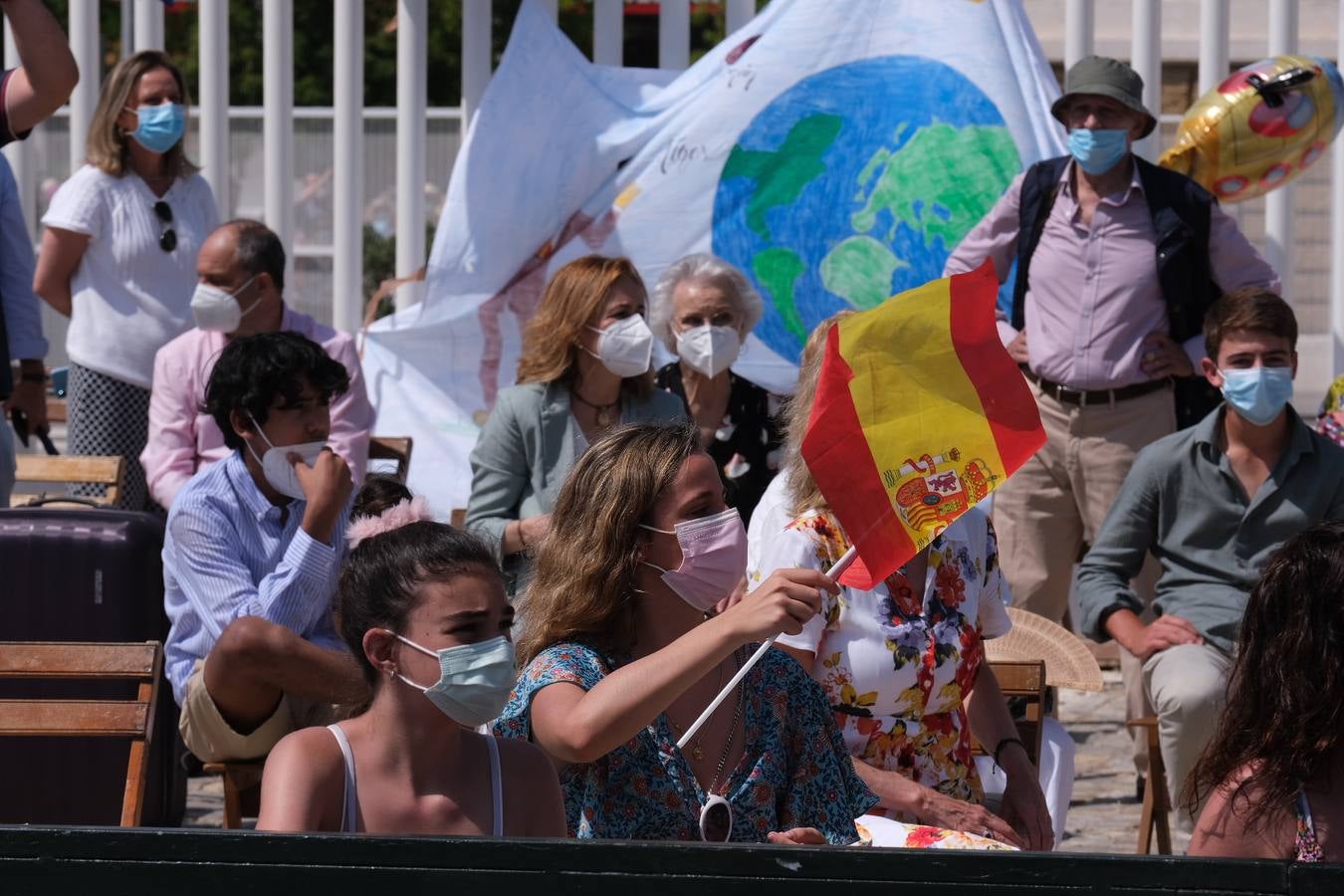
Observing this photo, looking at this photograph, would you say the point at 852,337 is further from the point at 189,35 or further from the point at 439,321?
the point at 189,35

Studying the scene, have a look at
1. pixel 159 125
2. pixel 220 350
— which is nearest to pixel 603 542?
pixel 220 350

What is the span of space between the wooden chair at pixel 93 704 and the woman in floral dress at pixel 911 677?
1431 mm

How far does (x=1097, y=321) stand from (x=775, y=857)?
15.4ft

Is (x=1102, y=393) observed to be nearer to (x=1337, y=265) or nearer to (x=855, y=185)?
(x=855, y=185)

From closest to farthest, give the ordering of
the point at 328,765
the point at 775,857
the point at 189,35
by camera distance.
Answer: the point at 775,857 < the point at 328,765 < the point at 189,35

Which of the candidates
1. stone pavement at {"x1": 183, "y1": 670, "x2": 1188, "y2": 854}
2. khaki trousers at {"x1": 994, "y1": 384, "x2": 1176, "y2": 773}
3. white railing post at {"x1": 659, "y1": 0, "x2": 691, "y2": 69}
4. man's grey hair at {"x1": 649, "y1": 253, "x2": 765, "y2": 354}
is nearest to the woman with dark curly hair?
stone pavement at {"x1": 183, "y1": 670, "x2": 1188, "y2": 854}

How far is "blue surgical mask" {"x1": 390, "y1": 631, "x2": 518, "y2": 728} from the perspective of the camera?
3.00 meters

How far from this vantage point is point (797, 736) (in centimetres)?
331

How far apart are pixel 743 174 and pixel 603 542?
15.6ft

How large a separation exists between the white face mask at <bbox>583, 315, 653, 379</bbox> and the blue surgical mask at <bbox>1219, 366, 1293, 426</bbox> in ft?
5.29

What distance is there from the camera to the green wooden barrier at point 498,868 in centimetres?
188

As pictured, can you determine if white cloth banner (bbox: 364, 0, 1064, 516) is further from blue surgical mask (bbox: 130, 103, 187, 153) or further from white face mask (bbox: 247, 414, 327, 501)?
white face mask (bbox: 247, 414, 327, 501)

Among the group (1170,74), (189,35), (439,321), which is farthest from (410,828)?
(189,35)

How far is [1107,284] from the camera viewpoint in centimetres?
633
